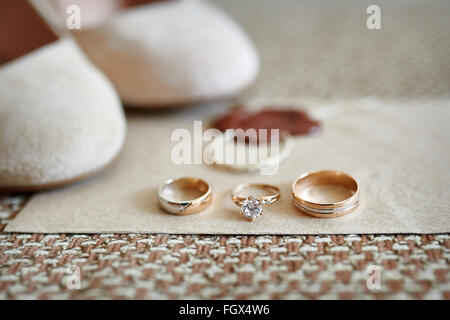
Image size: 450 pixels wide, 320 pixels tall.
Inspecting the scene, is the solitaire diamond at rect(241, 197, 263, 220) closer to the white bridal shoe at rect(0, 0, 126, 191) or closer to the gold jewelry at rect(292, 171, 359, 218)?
the gold jewelry at rect(292, 171, 359, 218)

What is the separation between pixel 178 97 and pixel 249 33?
0.82 meters

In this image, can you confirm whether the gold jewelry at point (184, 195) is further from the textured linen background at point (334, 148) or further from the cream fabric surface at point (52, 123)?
the cream fabric surface at point (52, 123)

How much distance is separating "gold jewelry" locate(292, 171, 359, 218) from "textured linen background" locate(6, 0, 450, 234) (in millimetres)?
18

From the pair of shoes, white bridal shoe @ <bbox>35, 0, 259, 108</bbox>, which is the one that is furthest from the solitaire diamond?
white bridal shoe @ <bbox>35, 0, 259, 108</bbox>

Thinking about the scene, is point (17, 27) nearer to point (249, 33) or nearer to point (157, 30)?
point (157, 30)

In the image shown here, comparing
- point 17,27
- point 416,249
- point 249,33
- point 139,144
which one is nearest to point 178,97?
point 139,144

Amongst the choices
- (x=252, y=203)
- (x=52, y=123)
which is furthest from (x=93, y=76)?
(x=252, y=203)

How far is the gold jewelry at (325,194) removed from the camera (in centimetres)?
71

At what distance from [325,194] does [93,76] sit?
537 millimetres

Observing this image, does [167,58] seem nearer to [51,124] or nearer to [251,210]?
[51,124]

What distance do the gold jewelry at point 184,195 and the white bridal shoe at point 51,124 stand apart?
0.48 feet

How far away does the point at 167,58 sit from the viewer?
110 centimetres

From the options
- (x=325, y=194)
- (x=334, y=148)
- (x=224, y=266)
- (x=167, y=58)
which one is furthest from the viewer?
(x=167, y=58)

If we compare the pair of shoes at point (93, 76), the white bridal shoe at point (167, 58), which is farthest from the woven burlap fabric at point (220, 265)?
the white bridal shoe at point (167, 58)
